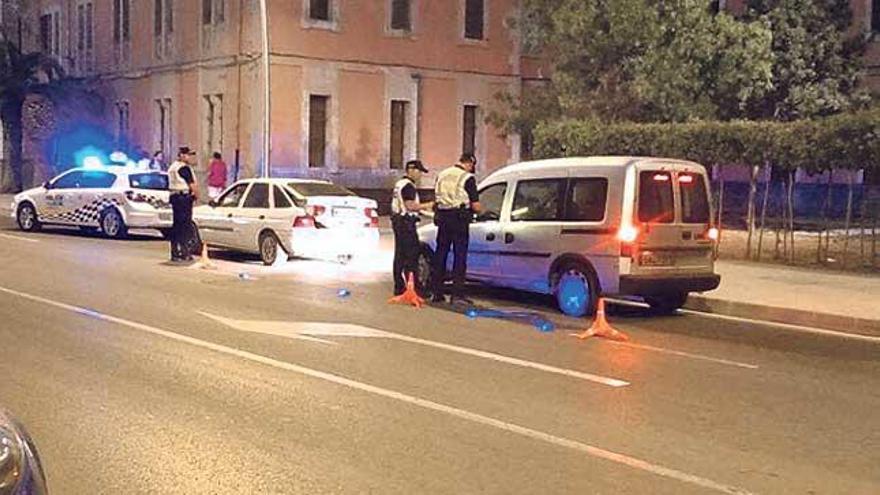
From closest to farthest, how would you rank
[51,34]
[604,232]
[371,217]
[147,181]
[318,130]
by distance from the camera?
1. [604,232]
2. [371,217]
3. [147,181]
4. [318,130]
5. [51,34]

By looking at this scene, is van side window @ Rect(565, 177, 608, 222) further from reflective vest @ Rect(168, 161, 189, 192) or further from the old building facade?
the old building facade

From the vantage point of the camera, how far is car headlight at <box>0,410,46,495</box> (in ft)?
11.9

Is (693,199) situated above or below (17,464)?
above

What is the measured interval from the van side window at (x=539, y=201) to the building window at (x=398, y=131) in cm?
2312

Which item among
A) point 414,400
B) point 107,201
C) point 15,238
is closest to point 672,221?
point 414,400

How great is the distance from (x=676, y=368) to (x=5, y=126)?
38.3 m

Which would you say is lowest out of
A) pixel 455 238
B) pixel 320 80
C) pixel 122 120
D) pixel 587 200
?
pixel 455 238

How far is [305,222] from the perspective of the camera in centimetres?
1861

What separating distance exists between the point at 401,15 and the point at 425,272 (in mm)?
23584

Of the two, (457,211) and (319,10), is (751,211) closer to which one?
(457,211)

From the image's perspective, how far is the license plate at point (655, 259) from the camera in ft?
43.0

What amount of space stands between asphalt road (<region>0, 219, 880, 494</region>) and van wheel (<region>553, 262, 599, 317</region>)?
244mm

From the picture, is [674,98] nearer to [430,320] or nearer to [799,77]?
[799,77]

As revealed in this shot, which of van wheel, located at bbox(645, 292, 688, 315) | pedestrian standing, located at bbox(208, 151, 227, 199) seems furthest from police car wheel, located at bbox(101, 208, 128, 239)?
van wheel, located at bbox(645, 292, 688, 315)
